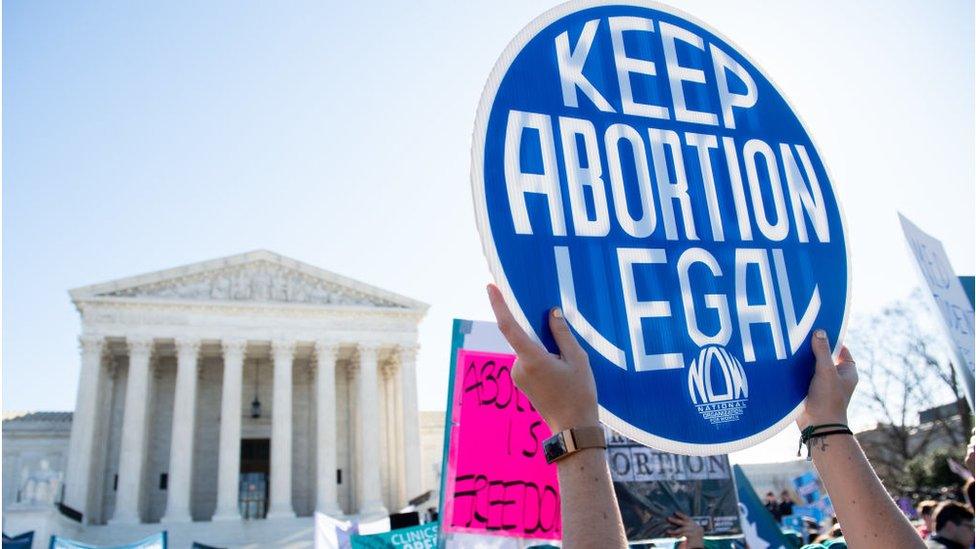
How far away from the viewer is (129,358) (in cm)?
3984

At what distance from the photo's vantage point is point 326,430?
39.1 metres

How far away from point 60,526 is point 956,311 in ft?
114

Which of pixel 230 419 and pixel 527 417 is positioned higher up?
pixel 230 419

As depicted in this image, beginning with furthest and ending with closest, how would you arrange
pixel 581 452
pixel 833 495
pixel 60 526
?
pixel 60 526
pixel 833 495
pixel 581 452

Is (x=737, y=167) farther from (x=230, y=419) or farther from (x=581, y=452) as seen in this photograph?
(x=230, y=419)

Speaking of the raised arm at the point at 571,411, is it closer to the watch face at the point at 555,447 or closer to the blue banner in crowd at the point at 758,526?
the watch face at the point at 555,447

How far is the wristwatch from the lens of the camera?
1.52 metres

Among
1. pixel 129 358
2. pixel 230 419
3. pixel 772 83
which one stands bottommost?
pixel 772 83

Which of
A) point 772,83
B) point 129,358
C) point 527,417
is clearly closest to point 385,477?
point 129,358

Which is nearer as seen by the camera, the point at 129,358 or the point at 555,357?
the point at 555,357

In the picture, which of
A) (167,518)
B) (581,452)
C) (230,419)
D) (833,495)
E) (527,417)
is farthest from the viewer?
(230,419)

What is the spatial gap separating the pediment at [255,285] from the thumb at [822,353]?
130 feet

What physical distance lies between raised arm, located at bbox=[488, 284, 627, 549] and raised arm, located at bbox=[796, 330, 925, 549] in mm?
686

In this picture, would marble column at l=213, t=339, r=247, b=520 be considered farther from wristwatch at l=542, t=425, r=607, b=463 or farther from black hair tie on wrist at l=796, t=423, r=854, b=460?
wristwatch at l=542, t=425, r=607, b=463
